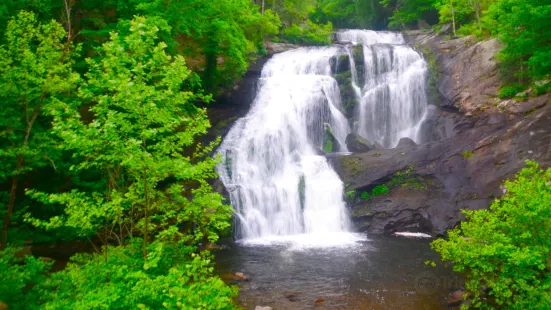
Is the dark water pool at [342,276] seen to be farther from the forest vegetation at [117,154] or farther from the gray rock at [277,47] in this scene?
the gray rock at [277,47]

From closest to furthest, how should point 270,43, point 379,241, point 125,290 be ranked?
point 125,290, point 379,241, point 270,43

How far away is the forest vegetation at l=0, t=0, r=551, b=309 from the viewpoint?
5.55m

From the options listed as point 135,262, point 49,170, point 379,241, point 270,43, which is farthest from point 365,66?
point 135,262

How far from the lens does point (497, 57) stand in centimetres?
2073

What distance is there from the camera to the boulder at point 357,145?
21484 mm

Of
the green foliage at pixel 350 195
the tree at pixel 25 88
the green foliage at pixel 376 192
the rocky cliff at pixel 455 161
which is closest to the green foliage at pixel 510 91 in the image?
the rocky cliff at pixel 455 161

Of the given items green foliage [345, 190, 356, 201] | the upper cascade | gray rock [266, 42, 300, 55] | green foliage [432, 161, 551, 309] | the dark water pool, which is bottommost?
the dark water pool

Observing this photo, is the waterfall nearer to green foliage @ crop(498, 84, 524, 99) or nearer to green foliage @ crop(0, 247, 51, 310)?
green foliage @ crop(498, 84, 524, 99)

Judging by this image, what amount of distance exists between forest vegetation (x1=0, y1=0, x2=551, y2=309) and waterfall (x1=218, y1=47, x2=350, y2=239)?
2.44 m

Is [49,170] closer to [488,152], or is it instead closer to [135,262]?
[135,262]

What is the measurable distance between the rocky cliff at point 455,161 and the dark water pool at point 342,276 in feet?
7.82

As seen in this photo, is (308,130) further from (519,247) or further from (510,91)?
(519,247)

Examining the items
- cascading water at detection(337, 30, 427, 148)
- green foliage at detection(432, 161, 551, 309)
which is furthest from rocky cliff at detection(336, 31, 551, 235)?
green foliage at detection(432, 161, 551, 309)

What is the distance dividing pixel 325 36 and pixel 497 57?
19.6m
